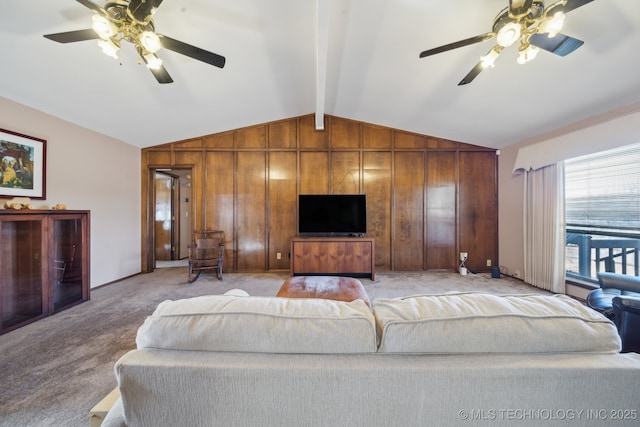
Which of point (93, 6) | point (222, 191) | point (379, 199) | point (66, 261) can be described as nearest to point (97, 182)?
point (66, 261)

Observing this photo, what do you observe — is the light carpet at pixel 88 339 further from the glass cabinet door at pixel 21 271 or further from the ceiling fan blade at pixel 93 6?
the ceiling fan blade at pixel 93 6

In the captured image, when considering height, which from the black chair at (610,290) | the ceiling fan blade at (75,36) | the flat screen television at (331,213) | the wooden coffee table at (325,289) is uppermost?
the ceiling fan blade at (75,36)

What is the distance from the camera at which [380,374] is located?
60cm

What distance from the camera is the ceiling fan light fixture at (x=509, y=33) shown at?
167cm

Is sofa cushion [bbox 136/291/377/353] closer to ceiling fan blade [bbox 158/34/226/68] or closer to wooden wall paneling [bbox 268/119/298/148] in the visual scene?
ceiling fan blade [bbox 158/34/226/68]

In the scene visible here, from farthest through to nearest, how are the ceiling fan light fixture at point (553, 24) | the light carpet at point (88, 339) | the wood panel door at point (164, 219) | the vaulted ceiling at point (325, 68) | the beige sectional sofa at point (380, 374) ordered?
the wood panel door at point (164, 219)
the vaulted ceiling at point (325, 68)
the ceiling fan light fixture at point (553, 24)
the light carpet at point (88, 339)
the beige sectional sofa at point (380, 374)

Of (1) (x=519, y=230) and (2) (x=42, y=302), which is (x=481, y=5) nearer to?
(1) (x=519, y=230)

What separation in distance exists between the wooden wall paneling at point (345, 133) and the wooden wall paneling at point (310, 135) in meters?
0.16

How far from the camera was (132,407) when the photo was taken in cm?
62

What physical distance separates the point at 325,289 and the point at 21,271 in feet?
10.5

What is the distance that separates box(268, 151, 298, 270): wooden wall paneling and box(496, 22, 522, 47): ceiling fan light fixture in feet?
10.7

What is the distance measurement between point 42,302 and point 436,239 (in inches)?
221

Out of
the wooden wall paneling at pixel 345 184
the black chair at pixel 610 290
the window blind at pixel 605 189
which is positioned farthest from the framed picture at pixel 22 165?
the window blind at pixel 605 189

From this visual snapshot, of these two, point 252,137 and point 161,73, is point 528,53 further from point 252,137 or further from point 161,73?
point 252,137
